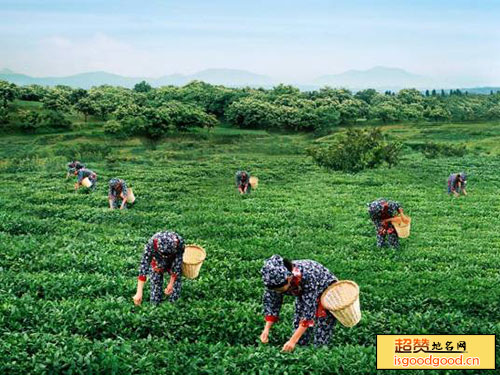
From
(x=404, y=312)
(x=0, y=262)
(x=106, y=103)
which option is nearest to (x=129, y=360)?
(x=404, y=312)

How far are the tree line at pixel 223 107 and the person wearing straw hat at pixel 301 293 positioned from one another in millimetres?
29828

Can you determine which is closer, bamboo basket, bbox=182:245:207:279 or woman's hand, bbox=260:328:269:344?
woman's hand, bbox=260:328:269:344

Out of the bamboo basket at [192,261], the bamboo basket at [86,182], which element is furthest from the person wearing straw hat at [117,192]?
the bamboo basket at [192,261]

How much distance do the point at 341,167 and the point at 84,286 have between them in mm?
24589

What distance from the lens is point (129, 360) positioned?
725cm

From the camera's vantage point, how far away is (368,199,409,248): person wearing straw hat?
46.7ft

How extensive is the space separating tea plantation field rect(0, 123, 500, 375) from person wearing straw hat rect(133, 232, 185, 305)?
35cm

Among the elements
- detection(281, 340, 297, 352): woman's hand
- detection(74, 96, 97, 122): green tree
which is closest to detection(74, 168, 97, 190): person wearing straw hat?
detection(74, 96, 97, 122): green tree

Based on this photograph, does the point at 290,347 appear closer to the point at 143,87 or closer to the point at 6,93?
the point at 6,93

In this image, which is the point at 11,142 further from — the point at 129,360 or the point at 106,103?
the point at 129,360

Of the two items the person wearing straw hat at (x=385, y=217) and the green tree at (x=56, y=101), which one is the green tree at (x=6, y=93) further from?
the person wearing straw hat at (x=385, y=217)

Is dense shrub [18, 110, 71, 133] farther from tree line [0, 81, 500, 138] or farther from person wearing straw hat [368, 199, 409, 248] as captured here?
person wearing straw hat [368, 199, 409, 248]

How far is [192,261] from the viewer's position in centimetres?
1102

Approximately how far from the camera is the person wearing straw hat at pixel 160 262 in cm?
955
